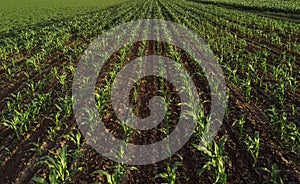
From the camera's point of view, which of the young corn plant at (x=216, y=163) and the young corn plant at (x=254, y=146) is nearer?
the young corn plant at (x=216, y=163)

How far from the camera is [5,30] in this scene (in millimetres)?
20844

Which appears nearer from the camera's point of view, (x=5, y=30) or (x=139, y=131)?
(x=139, y=131)

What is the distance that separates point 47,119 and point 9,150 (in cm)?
132

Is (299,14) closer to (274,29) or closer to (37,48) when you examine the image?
(274,29)

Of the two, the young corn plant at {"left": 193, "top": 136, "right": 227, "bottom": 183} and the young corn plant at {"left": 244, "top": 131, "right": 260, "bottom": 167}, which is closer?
the young corn plant at {"left": 193, "top": 136, "right": 227, "bottom": 183}

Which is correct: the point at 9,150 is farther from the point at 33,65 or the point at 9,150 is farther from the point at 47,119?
the point at 33,65

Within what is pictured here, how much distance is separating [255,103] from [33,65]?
813 centimetres

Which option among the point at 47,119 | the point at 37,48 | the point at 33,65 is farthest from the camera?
the point at 37,48

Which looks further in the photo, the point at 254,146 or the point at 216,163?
the point at 254,146

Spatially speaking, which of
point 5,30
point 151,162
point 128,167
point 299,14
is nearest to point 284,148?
point 151,162

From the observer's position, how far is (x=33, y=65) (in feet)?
35.4

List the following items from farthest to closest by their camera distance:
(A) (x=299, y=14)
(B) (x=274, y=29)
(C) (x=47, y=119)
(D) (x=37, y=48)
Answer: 1. (A) (x=299, y=14)
2. (B) (x=274, y=29)
3. (D) (x=37, y=48)
4. (C) (x=47, y=119)

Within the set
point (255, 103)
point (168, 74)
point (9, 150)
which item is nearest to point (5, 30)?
point (168, 74)

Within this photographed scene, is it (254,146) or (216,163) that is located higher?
(216,163)
